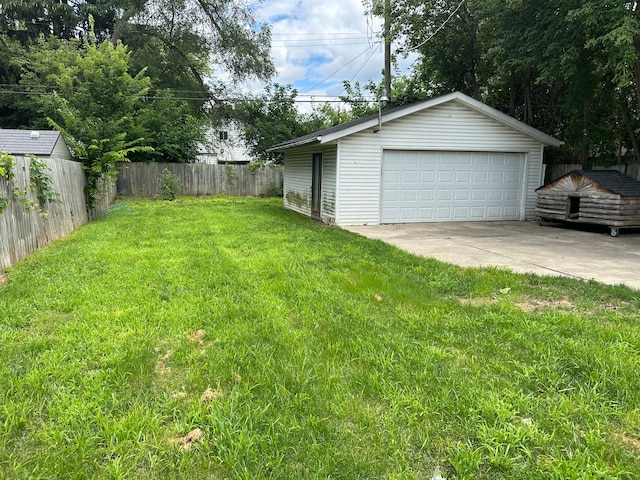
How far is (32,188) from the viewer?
6.16m

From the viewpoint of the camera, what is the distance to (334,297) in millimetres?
4246

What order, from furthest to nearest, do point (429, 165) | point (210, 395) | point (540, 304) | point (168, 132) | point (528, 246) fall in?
1. point (168, 132)
2. point (429, 165)
3. point (528, 246)
4. point (540, 304)
5. point (210, 395)

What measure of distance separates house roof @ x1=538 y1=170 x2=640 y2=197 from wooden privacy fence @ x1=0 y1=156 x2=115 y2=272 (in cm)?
1114

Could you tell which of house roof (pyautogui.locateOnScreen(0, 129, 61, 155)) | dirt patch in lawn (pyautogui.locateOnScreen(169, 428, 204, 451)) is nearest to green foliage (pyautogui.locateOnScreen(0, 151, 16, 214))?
dirt patch in lawn (pyautogui.locateOnScreen(169, 428, 204, 451))

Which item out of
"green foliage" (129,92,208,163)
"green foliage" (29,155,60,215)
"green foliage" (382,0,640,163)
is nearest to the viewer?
"green foliage" (29,155,60,215)

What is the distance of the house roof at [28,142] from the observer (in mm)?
11273

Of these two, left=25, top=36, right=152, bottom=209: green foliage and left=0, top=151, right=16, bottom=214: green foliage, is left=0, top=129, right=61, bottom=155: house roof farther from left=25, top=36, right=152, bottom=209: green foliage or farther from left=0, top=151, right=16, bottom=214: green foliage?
left=0, top=151, right=16, bottom=214: green foliage

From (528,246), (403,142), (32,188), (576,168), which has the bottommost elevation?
(528,246)

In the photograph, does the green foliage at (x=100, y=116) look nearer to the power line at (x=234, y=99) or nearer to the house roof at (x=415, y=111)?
the power line at (x=234, y=99)

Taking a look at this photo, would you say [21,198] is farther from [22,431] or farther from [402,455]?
[402,455]

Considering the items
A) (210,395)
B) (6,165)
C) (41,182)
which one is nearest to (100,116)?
(41,182)

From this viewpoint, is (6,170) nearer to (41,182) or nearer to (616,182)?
(41,182)

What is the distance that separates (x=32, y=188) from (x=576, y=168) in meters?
13.6

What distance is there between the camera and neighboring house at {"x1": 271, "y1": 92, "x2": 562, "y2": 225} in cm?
1025
